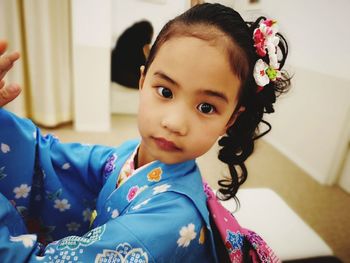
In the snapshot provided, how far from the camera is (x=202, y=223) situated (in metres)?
0.55

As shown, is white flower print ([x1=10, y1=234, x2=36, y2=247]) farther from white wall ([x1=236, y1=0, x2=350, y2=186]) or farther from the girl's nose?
white wall ([x1=236, y1=0, x2=350, y2=186])

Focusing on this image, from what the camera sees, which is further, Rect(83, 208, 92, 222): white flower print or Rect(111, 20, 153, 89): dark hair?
Rect(111, 20, 153, 89): dark hair

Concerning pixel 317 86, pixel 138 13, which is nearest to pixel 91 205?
pixel 317 86

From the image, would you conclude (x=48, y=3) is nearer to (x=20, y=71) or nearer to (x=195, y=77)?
(x=20, y=71)

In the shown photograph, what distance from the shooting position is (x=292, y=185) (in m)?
2.10

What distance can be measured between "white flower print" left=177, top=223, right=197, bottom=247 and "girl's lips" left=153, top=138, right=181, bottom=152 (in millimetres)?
142

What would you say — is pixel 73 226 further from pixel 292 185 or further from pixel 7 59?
pixel 292 185

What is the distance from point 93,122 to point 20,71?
0.70 metres

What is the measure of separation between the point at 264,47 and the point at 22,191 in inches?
23.2

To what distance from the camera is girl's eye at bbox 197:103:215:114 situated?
0.54m

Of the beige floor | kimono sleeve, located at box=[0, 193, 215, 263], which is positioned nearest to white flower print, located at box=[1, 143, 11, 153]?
kimono sleeve, located at box=[0, 193, 215, 263]

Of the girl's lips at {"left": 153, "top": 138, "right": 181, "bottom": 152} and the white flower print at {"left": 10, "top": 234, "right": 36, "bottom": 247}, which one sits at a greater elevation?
the girl's lips at {"left": 153, "top": 138, "right": 181, "bottom": 152}

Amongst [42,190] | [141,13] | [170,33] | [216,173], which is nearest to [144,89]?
[170,33]

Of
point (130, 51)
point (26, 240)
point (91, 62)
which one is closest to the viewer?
point (26, 240)
